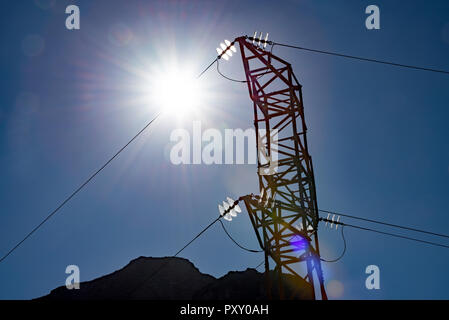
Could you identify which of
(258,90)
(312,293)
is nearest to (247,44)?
(258,90)

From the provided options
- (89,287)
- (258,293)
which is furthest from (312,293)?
(89,287)

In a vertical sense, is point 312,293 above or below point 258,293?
above

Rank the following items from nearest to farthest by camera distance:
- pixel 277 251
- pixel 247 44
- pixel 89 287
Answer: pixel 277 251, pixel 247 44, pixel 89 287

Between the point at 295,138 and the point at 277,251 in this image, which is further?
the point at 295,138
